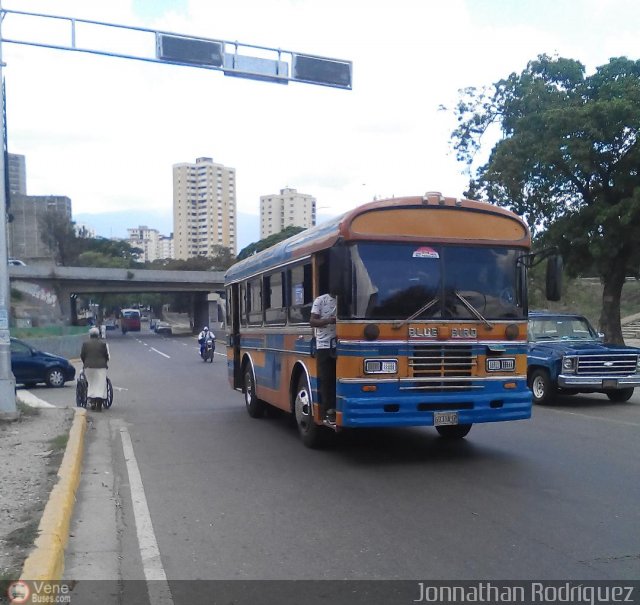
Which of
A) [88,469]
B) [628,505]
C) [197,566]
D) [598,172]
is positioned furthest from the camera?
[598,172]

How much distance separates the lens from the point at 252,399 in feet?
45.2

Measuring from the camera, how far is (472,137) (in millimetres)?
31047

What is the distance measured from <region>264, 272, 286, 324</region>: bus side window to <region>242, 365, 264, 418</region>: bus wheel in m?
1.86

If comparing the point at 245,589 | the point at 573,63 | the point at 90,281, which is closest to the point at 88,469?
the point at 245,589

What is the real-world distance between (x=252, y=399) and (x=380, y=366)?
5.76 meters

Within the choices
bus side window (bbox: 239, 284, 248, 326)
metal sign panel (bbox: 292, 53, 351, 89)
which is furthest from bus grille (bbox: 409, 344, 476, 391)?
metal sign panel (bbox: 292, 53, 351, 89)

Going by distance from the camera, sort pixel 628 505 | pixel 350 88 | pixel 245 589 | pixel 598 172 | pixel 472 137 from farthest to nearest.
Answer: pixel 472 137 → pixel 598 172 → pixel 350 88 → pixel 628 505 → pixel 245 589

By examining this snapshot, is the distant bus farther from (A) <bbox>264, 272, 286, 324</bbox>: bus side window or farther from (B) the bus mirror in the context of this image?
(B) the bus mirror

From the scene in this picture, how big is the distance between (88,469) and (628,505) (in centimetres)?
632

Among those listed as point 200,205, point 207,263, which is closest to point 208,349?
point 207,263

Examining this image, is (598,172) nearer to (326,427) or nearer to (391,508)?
(326,427)

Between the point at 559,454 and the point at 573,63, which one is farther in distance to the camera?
the point at 573,63

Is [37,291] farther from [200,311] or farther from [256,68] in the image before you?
[256,68]

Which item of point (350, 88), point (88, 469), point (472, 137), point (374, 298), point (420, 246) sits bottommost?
point (88, 469)
